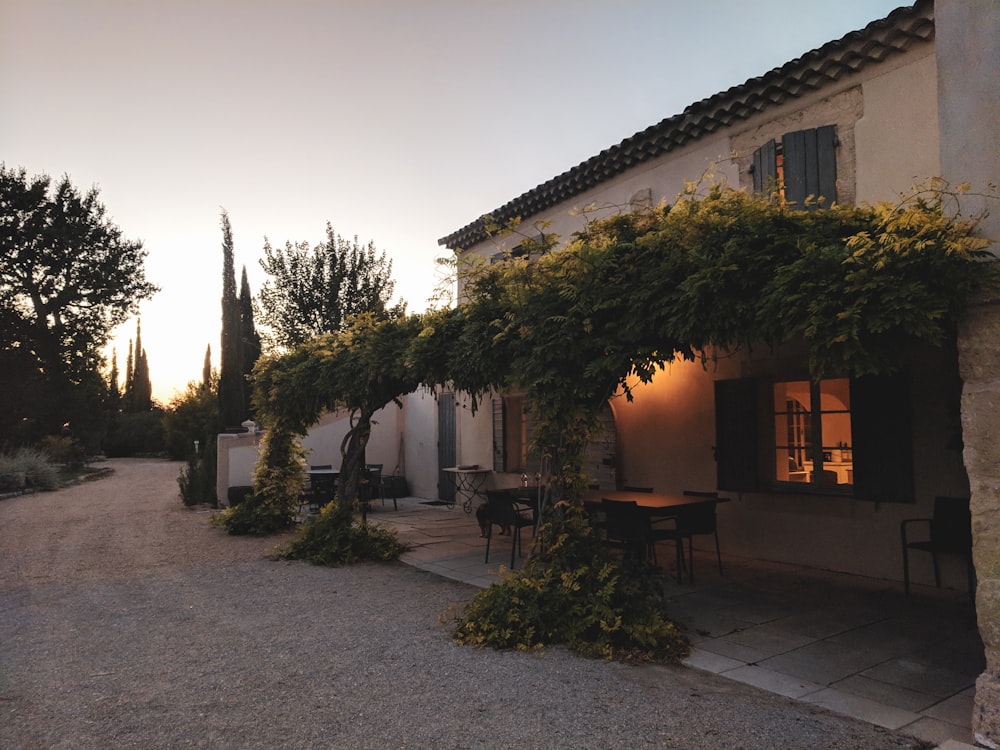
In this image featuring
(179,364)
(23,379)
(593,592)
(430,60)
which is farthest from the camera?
(179,364)

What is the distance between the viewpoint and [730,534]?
24.6 ft

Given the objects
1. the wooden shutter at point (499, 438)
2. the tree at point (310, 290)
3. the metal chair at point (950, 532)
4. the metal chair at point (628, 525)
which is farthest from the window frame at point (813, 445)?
the tree at point (310, 290)

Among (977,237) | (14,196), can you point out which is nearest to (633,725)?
(977,237)

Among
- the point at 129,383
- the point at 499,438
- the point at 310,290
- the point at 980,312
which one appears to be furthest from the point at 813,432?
the point at 129,383

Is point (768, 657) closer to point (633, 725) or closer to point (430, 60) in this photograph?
point (633, 725)

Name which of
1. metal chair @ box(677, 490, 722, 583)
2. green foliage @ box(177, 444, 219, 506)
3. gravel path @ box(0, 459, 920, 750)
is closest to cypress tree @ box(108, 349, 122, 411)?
green foliage @ box(177, 444, 219, 506)

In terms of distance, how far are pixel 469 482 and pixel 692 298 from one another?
8737 millimetres

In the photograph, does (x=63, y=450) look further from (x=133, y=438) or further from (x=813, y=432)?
(x=813, y=432)

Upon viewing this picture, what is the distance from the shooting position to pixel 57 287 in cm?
2253

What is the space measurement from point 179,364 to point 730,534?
1363 inches

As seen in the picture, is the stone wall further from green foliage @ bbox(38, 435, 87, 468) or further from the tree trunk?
green foliage @ bbox(38, 435, 87, 468)

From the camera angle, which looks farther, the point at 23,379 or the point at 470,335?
the point at 23,379

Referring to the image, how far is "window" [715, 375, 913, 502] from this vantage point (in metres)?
6.03

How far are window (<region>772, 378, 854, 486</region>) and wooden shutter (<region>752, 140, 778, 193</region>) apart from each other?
7.33ft
